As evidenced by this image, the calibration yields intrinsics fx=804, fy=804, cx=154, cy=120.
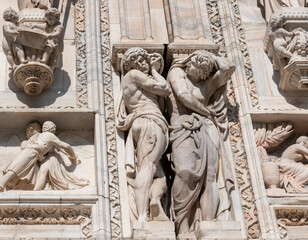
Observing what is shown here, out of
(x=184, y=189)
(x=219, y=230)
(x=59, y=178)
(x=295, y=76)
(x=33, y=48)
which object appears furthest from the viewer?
(x=295, y=76)

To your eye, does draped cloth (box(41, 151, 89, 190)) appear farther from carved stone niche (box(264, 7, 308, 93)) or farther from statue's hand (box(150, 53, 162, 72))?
carved stone niche (box(264, 7, 308, 93))

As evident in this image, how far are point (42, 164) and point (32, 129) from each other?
1.80 feet

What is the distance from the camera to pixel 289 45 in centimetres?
1038

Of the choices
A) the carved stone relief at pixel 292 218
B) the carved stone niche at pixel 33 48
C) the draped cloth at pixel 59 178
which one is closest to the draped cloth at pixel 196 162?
the carved stone relief at pixel 292 218

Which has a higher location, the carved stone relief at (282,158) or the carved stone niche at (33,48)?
Answer: the carved stone niche at (33,48)

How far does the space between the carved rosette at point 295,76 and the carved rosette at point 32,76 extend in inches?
117

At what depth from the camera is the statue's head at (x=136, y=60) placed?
9.63 metres

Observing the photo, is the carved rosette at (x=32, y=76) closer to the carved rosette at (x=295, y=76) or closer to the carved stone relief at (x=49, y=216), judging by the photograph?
the carved stone relief at (x=49, y=216)

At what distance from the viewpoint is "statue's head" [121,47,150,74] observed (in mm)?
9633

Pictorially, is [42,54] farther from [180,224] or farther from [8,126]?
[180,224]

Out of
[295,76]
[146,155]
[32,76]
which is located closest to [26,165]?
[32,76]

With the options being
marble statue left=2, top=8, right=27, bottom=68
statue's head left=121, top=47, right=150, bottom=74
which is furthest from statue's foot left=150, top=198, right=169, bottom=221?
marble statue left=2, top=8, right=27, bottom=68

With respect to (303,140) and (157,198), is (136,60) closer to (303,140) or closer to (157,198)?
(157,198)

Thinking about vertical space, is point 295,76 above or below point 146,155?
above
